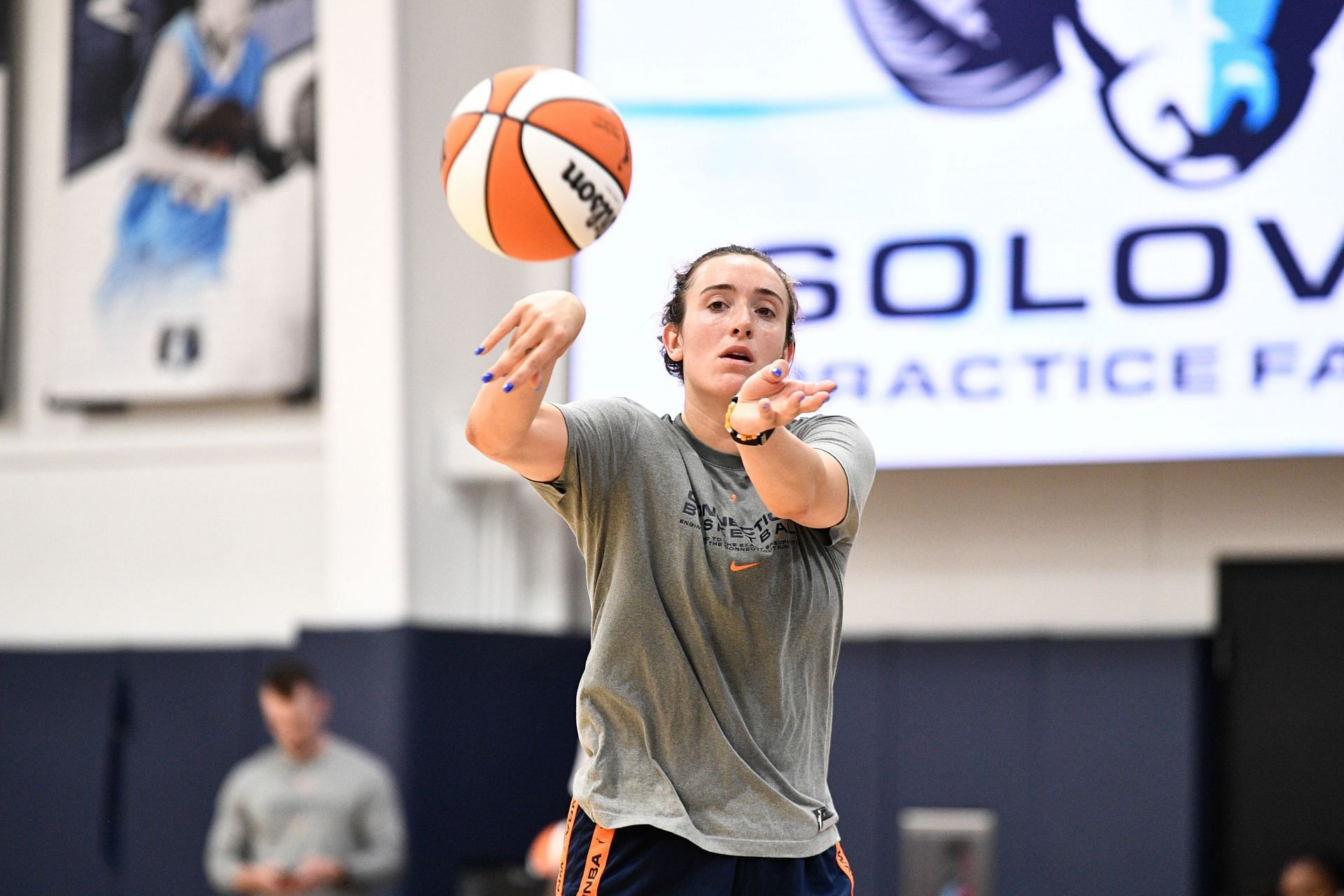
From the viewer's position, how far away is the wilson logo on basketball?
3.07 m

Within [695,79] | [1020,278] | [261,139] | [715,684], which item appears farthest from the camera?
[261,139]

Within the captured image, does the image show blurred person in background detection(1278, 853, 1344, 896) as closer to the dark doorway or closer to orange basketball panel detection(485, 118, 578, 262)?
the dark doorway

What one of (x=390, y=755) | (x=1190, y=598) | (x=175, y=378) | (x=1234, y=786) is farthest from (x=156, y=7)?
(x=1234, y=786)

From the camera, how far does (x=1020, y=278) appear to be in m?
7.15

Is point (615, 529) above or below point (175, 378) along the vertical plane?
below

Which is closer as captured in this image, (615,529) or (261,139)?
(615,529)

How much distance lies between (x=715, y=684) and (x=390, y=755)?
17.0 ft

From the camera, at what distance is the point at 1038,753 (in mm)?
7305

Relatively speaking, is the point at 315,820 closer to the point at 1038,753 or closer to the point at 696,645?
the point at 1038,753

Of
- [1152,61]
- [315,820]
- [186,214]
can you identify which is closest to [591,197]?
[315,820]

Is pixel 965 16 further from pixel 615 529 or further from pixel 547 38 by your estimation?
pixel 615 529

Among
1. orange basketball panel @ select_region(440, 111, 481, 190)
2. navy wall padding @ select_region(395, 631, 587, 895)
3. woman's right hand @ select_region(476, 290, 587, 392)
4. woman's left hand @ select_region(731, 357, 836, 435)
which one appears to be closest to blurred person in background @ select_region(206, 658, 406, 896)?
navy wall padding @ select_region(395, 631, 587, 895)

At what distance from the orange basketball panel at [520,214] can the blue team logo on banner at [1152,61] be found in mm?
4666

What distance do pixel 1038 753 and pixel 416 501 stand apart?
3230mm
